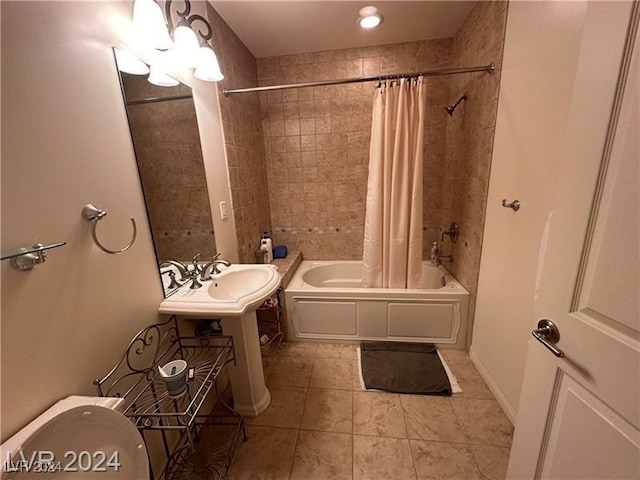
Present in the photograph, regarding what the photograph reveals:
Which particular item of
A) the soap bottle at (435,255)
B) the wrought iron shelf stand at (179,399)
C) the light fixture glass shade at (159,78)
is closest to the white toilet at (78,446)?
the wrought iron shelf stand at (179,399)

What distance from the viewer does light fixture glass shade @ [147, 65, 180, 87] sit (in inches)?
45.5

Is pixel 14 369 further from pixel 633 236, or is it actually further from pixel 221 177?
pixel 633 236

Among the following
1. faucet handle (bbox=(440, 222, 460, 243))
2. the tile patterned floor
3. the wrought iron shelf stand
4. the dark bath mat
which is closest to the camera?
the wrought iron shelf stand

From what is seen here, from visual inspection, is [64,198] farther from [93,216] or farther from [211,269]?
[211,269]

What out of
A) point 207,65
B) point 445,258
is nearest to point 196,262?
point 207,65

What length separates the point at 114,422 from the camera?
0.74m

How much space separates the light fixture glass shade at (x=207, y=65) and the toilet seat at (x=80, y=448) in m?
1.50

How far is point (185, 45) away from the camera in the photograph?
3.93ft

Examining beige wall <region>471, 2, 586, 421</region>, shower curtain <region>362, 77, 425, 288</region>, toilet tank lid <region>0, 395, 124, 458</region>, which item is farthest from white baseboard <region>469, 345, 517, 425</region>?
toilet tank lid <region>0, 395, 124, 458</region>

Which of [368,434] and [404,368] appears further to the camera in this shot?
[404,368]

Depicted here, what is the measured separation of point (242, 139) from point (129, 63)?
1050 millimetres

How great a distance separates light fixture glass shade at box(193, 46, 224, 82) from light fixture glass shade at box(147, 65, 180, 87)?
0.15 meters

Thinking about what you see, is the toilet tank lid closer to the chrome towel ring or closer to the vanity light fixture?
the chrome towel ring

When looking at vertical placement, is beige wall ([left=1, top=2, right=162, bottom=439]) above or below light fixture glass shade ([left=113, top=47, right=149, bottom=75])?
below
